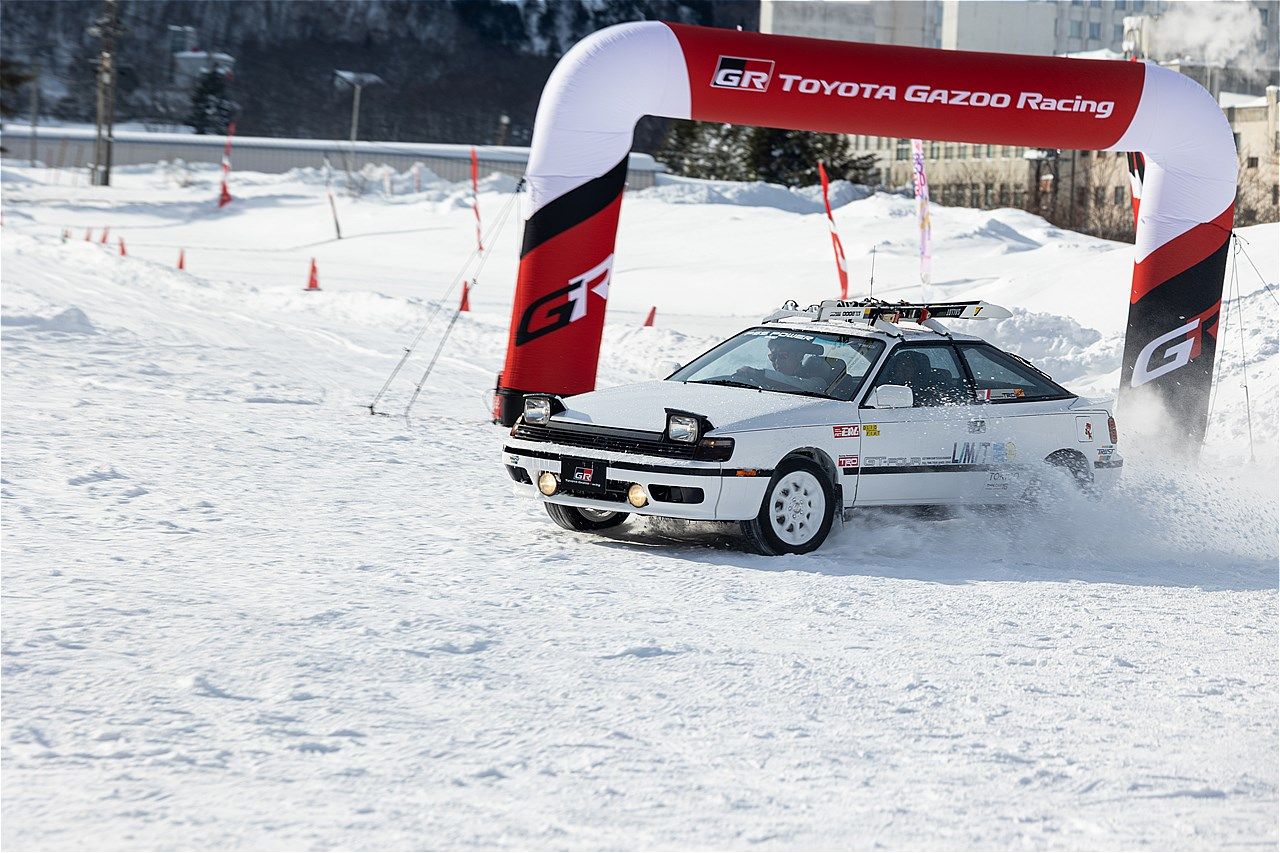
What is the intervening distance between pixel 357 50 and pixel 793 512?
175 meters

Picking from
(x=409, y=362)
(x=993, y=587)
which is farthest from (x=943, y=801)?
(x=409, y=362)

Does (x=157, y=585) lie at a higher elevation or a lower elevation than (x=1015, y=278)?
lower

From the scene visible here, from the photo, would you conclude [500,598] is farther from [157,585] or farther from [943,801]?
[943,801]

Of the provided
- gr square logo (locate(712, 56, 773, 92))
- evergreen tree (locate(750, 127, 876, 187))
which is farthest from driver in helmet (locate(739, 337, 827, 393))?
evergreen tree (locate(750, 127, 876, 187))

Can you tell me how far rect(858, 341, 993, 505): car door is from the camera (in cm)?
866

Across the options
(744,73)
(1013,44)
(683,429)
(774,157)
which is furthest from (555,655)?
(1013,44)

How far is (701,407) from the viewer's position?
27.3 ft

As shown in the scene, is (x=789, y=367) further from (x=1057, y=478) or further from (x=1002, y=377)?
(x=1057, y=478)

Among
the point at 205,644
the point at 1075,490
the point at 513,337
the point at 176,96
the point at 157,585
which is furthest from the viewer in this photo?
the point at 176,96

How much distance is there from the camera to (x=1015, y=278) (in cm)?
2262

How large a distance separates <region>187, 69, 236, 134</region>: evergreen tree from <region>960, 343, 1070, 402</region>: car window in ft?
379

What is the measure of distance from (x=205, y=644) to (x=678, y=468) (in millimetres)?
2833

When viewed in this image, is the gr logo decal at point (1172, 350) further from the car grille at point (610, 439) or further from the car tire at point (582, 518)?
the car grille at point (610, 439)

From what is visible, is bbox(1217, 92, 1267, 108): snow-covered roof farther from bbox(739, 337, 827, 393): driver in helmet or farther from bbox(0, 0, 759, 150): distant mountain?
bbox(739, 337, 827, 393): driver in helmet
